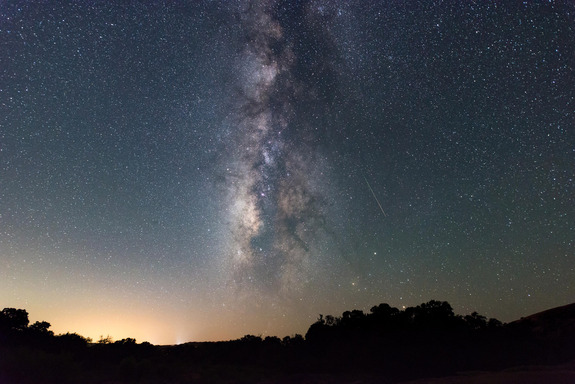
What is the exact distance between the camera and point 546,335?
2600cm

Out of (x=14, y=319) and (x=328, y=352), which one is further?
(x=14, y=319)

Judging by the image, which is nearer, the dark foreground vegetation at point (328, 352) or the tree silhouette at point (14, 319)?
the dark foreground vegetation at point (328, 352)

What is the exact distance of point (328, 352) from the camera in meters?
27.4

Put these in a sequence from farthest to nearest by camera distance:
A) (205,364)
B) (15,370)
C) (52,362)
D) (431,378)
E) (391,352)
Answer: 1. (205,364)
2. (391,352)
3. (52,362)
4. (15,370)
5. (431,378)

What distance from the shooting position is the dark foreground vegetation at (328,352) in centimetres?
2264

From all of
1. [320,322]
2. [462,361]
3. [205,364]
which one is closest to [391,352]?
[462,361]

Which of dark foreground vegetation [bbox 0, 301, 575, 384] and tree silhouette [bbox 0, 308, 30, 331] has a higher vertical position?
tree silhouette [bbox 0, 308, 30, 331]

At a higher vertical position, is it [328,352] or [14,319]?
[14,319]

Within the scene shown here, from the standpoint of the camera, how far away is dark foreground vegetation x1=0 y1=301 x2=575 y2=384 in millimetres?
22641

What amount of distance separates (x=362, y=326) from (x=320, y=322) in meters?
4.36

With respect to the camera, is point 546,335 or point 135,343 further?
point 135,343

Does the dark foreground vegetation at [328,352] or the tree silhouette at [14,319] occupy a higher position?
the tree silhouette at [14,319]

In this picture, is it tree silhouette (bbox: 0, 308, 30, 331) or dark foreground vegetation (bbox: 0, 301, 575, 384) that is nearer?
dark foreground vegetation (bbox: 0, 301, 575, 384)

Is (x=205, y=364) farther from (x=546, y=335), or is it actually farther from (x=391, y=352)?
(x=546, y=335)
